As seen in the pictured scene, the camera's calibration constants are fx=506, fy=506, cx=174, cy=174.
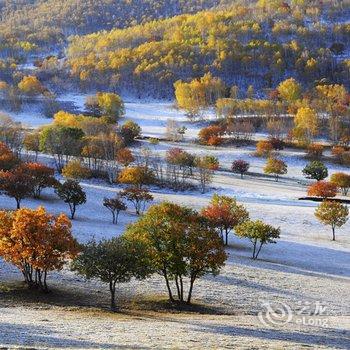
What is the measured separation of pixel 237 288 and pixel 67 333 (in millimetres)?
20409

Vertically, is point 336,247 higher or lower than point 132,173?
lower

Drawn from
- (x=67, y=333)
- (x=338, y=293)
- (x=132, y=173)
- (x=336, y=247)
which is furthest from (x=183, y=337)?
(x=132, y=173)

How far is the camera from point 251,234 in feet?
176

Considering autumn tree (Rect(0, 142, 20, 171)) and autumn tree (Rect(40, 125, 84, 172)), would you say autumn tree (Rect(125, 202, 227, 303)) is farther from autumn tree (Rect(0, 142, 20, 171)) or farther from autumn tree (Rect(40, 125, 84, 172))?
autumn tree (Rect(40, 125, 84, 172))

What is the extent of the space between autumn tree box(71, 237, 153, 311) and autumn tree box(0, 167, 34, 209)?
32.5m

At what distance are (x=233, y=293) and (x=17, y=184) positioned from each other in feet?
119

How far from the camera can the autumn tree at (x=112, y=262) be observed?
33312mm

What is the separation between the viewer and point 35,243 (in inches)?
1438

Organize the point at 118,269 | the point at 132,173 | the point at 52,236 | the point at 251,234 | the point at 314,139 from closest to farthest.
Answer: the point at 118,269
the point at 52,236
the point at 251,234
the point at 132,173
the point at 314,139

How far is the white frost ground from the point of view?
77.0 ft

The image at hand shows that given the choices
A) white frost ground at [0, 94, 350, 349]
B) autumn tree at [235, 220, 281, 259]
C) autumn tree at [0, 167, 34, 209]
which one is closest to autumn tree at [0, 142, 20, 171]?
white frost ground at [0, 94, 350, 349]

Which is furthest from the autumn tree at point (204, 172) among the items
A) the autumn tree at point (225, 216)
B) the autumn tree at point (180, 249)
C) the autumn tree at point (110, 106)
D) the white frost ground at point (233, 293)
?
the autumn tree at point (110, 106)

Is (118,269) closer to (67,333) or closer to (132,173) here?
(67,333)

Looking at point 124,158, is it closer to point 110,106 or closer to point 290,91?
point 110,106
